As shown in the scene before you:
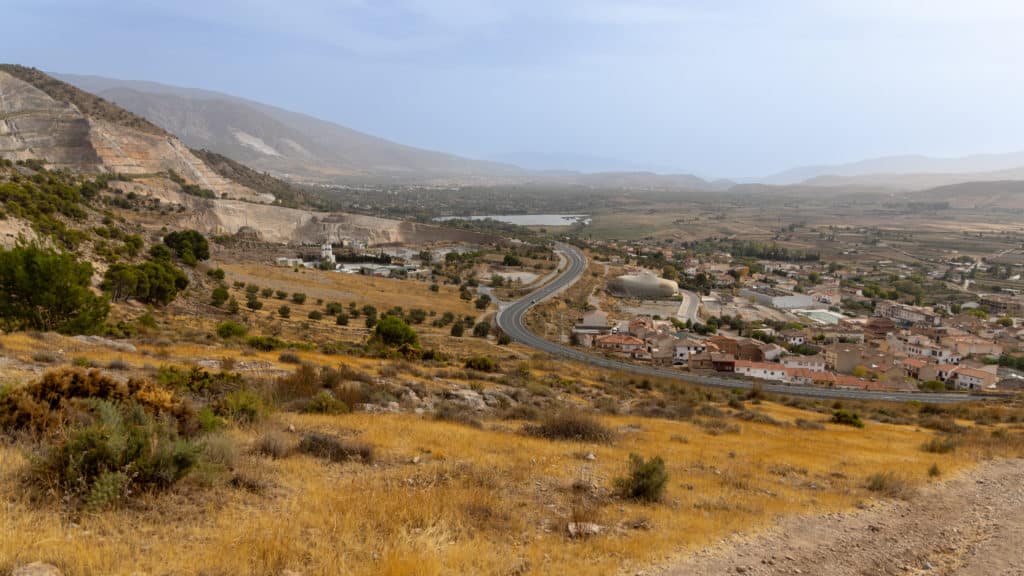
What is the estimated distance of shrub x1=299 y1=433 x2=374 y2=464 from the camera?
6.67m

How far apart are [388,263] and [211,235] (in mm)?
19997

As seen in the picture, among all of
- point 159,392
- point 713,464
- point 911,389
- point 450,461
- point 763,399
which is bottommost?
point 911,389

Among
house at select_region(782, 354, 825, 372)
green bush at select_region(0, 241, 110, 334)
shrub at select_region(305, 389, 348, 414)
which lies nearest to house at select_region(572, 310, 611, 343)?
house at select_region(782, 354, 825, 372)

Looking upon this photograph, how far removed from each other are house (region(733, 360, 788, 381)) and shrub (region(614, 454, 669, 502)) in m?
31.9

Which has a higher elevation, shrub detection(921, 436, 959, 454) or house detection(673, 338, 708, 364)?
shrub detection(921, 436, 959, 454)

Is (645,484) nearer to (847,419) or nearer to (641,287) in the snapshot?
A: (847,419)

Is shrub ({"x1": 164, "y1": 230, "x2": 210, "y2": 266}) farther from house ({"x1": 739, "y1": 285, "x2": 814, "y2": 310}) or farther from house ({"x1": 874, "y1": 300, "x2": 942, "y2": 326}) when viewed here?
house ({"x1": 874, "y1": 300, "x2": 942, "y2": 326})

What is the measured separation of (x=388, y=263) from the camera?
69.8 m

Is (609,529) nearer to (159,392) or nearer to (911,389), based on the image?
(159,392)

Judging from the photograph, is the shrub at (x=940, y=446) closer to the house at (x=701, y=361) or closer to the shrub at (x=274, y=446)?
the shrub at (x=274, y=446)

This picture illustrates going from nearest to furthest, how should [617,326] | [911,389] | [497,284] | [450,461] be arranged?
[450,461], [911,389], [617,326], [497,284]

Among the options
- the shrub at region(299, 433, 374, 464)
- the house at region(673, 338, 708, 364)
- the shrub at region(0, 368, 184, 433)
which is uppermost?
the shrub at region(0, 368, 184, 433)

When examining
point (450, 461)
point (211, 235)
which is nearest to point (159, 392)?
point (450, 461)

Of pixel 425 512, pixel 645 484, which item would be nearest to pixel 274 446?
pixel 425 512
